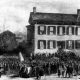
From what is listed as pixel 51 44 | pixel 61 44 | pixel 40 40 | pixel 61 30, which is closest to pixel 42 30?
pixel 40 40

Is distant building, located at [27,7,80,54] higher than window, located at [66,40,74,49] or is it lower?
higher

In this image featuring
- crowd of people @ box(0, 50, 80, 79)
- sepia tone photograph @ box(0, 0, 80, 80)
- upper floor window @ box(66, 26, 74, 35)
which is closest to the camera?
crowd of people @ box(0, 50, 80, 79)

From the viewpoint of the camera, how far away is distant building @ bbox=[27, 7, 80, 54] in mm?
20609

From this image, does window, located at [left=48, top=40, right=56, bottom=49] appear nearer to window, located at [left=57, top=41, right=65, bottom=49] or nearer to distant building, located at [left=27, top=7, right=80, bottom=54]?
distant building, located at [left=27, top=7, right=80, bottom=54]

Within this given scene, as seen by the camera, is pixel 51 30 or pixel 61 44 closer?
pixel 61 44

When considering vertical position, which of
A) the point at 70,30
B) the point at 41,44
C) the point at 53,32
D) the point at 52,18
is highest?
the point at 52,18

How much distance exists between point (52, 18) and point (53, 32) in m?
1.17

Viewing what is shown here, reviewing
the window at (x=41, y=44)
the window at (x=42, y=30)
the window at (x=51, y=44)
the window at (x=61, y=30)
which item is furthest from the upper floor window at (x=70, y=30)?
the window at (x=41, y=44)

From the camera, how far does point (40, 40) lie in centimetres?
2061

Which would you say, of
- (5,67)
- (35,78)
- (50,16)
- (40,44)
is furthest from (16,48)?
(35,78)

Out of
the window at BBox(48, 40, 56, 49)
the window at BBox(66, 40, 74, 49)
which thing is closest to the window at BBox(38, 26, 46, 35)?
the window at BBox(48, 40, 56, 49)

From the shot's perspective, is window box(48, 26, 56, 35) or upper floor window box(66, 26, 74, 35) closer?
window box(48, 26, 56, 35)

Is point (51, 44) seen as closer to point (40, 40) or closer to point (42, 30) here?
point (40, 40)

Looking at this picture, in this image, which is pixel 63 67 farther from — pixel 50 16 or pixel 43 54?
pixel 50 16
